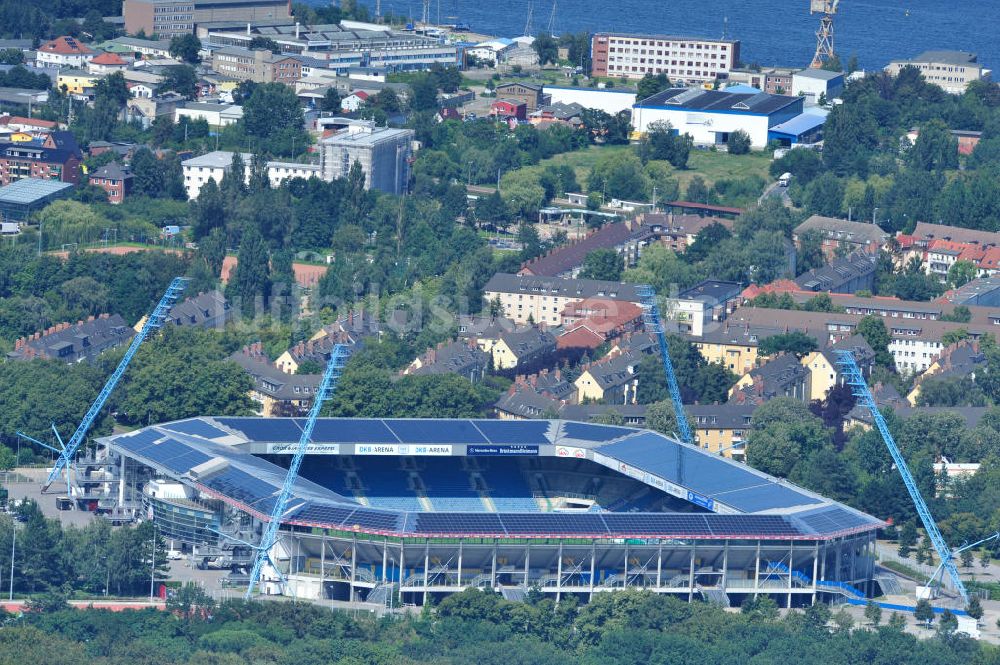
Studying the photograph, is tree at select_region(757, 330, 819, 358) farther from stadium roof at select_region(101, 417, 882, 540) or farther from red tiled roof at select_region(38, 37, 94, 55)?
red tiled roof at select_region(38, 37, 94, 55)

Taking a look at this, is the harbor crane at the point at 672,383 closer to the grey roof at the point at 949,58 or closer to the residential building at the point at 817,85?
the residential building at the point at 817,85

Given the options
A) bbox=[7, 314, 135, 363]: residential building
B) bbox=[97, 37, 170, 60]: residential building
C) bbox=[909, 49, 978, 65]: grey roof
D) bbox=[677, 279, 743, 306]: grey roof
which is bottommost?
bbox=[7, 314, 135, 363]: residential building

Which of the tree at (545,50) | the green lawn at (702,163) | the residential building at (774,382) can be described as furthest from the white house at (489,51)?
the residential building at (774,382)

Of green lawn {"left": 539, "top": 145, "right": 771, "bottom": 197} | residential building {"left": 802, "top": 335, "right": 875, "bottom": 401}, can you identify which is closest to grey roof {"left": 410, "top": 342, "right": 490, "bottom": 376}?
residential building {"left": 802, "top": 335, "right": 875, "bottom": 401}

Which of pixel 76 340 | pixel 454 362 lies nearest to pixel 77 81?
pixel 76 340

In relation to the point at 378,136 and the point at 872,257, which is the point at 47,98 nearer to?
the point at 378,136
